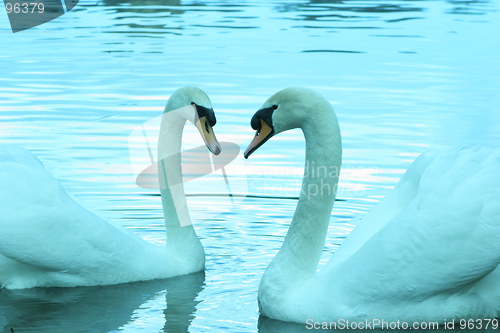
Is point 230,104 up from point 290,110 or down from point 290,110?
down

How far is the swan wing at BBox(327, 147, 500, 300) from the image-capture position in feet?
17.8

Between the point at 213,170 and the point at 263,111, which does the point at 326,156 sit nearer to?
the point at 263,111

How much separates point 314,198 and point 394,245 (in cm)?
74

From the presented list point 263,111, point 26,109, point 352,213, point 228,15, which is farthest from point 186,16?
point 263,111

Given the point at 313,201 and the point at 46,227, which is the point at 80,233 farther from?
the point at 313,201

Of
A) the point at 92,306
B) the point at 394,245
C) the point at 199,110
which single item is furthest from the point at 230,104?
the point at 394,245

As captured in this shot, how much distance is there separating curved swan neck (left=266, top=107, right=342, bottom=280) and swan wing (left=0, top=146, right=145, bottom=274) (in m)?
1.16

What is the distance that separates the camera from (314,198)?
6.08m

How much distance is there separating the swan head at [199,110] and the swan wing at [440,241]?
1505mm

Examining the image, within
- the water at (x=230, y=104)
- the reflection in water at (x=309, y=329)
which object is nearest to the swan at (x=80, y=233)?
the water at (x=230, y=104)

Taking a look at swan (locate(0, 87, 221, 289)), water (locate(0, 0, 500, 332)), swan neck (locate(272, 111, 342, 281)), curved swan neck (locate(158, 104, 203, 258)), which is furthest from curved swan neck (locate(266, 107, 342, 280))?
curved swan neck (locate(158, 104, 203, 258))

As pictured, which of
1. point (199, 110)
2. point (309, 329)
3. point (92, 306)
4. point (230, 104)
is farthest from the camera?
point (230, 104)

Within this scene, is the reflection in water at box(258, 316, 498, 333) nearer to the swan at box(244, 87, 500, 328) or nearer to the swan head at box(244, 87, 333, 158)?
the swan at box(244, 87, 500, 328)

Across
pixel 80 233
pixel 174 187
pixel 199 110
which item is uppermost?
pixel 199 110
